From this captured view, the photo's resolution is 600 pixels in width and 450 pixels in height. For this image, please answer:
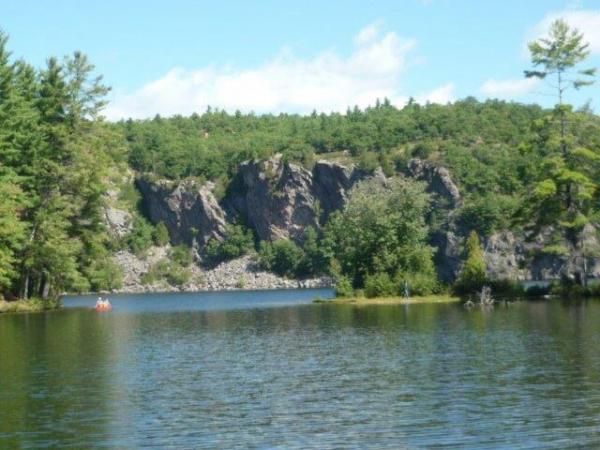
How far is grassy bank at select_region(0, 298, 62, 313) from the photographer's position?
2840 inches

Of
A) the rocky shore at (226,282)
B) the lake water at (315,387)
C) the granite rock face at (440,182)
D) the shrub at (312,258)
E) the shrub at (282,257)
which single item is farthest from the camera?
the shrub at (282,257)

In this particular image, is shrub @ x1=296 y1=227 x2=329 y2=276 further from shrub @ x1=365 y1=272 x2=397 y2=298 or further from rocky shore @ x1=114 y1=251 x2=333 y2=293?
shrub @ x1=365 y1=272 x2=397 y2=298

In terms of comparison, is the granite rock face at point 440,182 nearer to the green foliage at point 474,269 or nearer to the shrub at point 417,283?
the shrub at point 417,283

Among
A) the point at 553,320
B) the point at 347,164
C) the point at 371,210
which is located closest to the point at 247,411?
the point at 553,320

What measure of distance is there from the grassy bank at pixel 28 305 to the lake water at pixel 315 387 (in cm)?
2650

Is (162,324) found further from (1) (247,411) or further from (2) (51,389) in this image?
(1) (247,411)

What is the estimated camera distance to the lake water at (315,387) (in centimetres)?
1994

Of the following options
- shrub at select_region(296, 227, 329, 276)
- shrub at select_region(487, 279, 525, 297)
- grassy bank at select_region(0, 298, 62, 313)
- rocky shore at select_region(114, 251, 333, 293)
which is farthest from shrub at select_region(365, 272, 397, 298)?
shrub at select_region(296, 227, 329, 276)

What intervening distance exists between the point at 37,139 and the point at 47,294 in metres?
15.0

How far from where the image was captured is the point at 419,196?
74.2 m

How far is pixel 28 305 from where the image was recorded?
74.1 meters

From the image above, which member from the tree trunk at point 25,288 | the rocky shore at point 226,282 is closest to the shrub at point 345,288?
the tree trunk at point 25,288

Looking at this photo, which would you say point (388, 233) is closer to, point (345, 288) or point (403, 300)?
point (403, 300)

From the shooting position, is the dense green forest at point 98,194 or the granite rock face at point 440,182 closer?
the dense green forest at point 98,194
